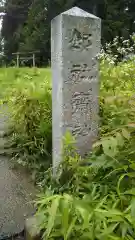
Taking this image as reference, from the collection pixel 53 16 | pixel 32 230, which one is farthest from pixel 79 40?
pixel 53 16

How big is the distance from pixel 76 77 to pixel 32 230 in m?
1.43

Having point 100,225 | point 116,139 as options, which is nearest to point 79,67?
point 116,139

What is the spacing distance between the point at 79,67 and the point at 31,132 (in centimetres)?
142

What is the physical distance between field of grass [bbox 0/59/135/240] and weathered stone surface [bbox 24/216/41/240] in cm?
27

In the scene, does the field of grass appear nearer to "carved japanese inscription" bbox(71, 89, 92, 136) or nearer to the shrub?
the shrub

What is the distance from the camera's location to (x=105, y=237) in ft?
5.56

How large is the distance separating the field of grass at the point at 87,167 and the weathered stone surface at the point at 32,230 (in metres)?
0.27

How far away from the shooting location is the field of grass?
1.75m

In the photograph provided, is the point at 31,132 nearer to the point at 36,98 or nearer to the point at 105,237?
the point at 36,98

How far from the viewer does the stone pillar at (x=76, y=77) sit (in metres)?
2.93

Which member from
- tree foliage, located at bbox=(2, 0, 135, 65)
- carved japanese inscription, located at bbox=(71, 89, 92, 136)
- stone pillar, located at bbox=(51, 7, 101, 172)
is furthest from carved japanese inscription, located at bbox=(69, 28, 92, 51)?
tree foliage, located at bbox=(2, 0, 135, 65)

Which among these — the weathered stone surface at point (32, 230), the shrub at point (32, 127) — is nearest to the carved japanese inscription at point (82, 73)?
the shrub at point (32, 127)

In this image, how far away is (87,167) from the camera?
2490 millimetres

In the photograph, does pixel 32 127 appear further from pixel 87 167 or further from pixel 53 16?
pixel 53 16
